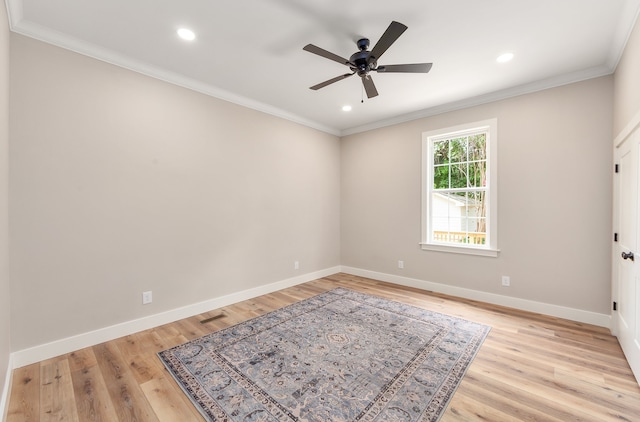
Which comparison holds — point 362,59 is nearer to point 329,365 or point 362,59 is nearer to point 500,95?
point 500,95

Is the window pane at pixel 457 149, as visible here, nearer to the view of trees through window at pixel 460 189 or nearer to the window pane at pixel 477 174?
the view of trees through window at pixel 460 189

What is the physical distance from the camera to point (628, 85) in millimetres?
2336

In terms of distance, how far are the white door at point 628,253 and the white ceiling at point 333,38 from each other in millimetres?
1018

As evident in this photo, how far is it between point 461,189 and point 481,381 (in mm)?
2679

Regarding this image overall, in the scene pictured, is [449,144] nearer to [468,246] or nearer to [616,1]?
[468,246]

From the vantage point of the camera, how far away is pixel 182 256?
3.18m

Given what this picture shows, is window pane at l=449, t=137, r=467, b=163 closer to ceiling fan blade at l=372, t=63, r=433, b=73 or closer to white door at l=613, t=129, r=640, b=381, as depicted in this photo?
white door at l=613, t=129, r=640, b=381

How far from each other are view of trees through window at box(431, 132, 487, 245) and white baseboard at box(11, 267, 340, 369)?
9.26ft

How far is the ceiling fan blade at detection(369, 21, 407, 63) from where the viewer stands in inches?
70.2

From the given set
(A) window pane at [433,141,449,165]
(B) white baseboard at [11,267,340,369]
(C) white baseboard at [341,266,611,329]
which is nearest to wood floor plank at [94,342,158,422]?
(B) white baseboard at [11,267,340,369]

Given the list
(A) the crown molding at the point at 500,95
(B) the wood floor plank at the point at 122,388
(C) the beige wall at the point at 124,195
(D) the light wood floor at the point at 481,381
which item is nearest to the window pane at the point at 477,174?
(A) the crown molding at the point at 500,95

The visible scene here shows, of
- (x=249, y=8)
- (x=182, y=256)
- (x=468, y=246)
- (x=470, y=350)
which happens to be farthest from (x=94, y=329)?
(x=468, y=246)

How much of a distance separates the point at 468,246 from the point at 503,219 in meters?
0.59

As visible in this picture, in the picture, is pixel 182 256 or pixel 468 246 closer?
pixel 182 256
